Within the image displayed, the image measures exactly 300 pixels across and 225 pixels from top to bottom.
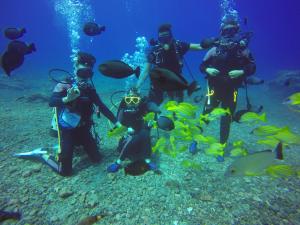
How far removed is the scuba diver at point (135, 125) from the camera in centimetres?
576

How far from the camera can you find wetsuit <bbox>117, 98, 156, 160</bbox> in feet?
19.0

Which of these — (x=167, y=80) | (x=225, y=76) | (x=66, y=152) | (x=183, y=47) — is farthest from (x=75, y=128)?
(x=225, y=76)

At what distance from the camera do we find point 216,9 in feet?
468

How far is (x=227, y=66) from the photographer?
20.5 feet

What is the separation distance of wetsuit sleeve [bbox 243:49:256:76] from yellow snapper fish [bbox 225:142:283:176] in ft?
9.43

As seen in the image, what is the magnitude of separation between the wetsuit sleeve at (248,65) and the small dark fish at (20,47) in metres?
4.73

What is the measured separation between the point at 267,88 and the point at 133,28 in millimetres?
179887

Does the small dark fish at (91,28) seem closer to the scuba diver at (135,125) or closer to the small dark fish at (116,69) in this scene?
the scuba diver at (135,125)

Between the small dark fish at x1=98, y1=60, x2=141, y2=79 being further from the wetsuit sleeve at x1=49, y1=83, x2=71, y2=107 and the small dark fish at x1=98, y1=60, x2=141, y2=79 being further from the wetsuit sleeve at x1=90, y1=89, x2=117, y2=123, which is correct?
the wetsuit sleeve at x1=90, y1=89, x2=117, y2=123

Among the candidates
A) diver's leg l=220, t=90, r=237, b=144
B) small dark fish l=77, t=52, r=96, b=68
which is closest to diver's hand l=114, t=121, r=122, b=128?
small dark fish l=77, t=52, r=96, b=68

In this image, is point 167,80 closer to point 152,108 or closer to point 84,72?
point 84,72

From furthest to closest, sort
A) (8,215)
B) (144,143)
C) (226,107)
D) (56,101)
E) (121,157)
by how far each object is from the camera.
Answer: (226,107)
(144,143)
(121,157)
(56,101)
(8,215)

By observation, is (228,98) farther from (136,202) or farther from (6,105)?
(6,105)

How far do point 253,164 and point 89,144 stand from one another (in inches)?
149
